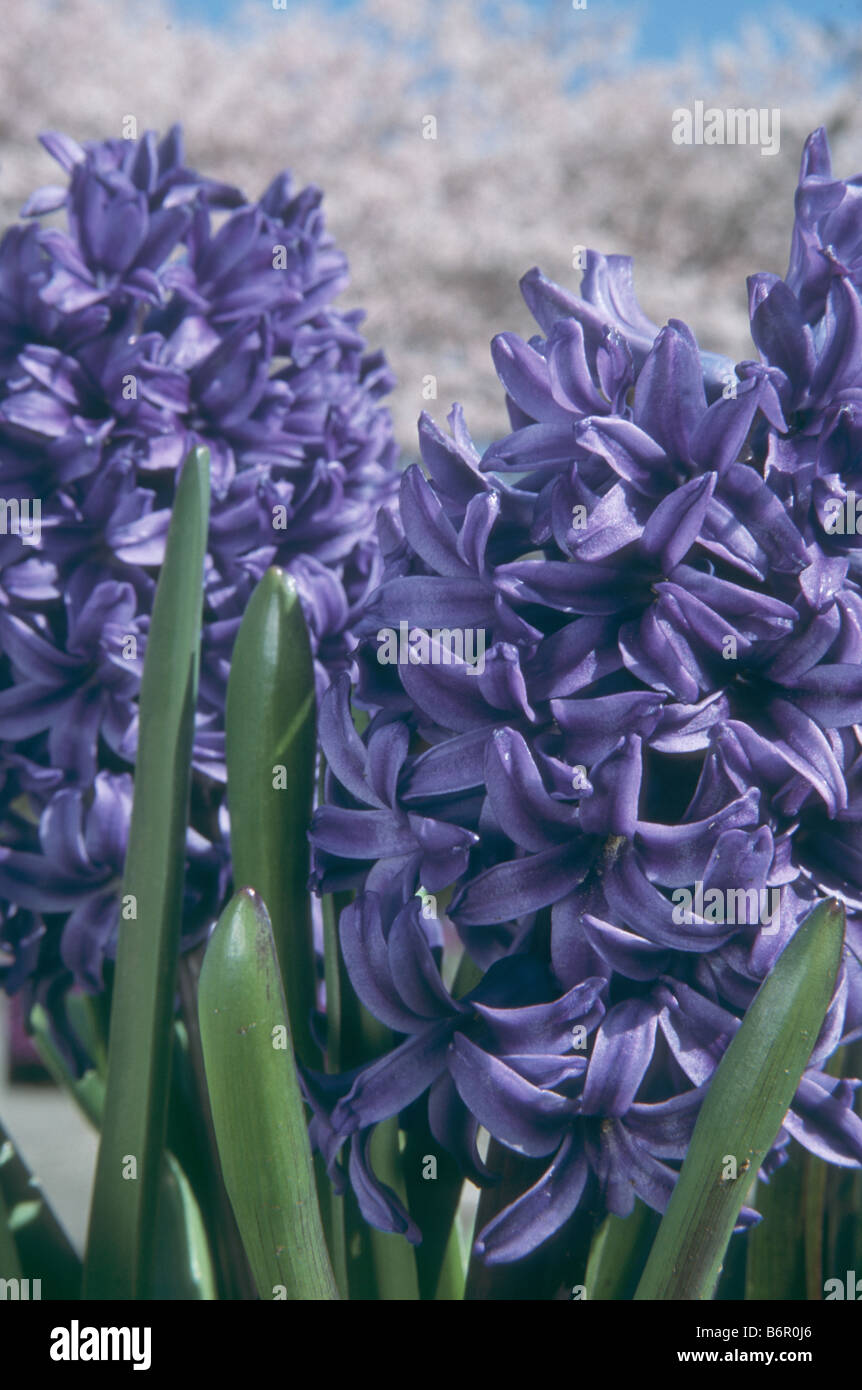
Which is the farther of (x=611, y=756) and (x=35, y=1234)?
(x=35, y=1234)

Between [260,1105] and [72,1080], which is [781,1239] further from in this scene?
[72,1080]

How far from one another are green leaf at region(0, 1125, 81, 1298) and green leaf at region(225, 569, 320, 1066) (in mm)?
306

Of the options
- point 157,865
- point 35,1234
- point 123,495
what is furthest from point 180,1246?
point 123,495

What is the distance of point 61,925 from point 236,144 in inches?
338

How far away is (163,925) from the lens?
2.26 ft

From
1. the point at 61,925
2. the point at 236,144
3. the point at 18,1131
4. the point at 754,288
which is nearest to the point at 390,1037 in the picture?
the point at 61,925

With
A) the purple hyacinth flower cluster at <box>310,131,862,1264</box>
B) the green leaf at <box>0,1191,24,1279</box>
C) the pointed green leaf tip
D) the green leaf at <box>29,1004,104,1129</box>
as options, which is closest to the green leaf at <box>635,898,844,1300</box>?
the purple hyacinth flower cluster at <box>310,131,862,1264</box>

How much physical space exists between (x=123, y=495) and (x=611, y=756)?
410 millimetres

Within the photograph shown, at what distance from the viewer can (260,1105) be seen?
583 millimetres

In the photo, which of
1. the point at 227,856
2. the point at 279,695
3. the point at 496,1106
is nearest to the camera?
the point at 496,1106

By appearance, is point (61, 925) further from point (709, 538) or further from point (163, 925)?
point (709, 538)

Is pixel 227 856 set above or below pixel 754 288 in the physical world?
below

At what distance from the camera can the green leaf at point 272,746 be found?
2.19 ft

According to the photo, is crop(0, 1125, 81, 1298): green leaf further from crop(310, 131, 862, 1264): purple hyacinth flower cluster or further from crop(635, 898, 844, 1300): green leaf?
crop(635, 898, 844, 1300): green leaf
